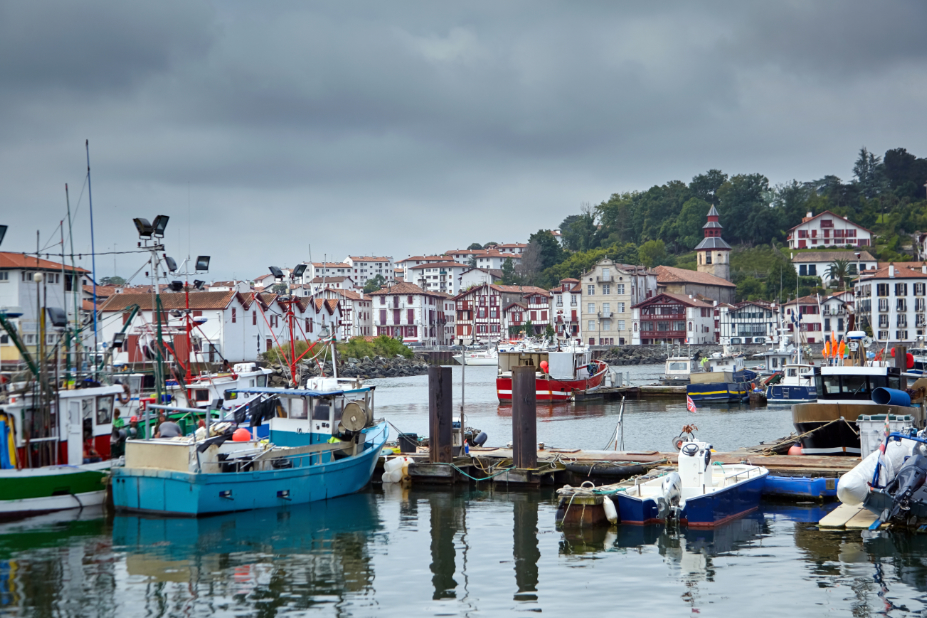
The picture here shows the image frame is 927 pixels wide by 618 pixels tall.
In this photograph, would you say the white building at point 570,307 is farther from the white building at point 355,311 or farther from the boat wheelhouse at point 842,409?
the boat wheelhouse at point 842,409

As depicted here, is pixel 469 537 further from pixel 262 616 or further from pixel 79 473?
pixel 79 473

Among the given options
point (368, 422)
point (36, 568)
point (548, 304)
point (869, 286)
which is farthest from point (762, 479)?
point (548, 304)

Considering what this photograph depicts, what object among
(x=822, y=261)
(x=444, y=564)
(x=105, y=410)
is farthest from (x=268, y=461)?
(x=822, y=261)

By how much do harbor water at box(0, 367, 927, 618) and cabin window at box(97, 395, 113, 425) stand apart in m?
2.29

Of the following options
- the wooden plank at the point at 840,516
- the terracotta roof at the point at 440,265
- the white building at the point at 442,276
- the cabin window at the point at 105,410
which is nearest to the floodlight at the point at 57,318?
the cabin window at the point at 105,410

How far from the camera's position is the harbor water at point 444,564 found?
14.7 meters

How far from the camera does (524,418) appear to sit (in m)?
24.0

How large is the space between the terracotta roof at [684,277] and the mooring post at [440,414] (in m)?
107

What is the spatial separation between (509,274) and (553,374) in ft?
364

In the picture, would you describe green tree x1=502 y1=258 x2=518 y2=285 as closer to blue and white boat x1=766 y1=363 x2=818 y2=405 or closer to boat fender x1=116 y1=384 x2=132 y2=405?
blue and white boat x1=766 y1=363 x2=818 y2=405

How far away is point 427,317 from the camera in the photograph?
143 m

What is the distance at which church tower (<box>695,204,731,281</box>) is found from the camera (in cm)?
14262

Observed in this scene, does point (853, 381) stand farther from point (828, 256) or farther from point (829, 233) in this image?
point (829, 233)

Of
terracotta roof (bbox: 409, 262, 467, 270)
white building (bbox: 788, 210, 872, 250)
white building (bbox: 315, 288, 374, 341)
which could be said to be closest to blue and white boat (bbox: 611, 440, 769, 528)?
Answer: white building (bbox: 315, 288, 374, 341)
